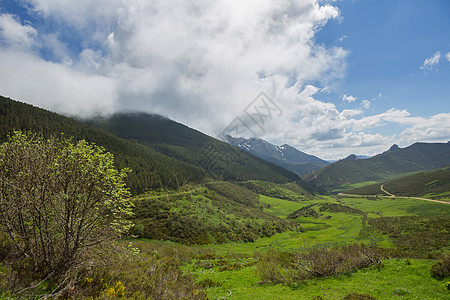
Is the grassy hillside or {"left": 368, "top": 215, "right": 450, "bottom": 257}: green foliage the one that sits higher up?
the grassy hillside

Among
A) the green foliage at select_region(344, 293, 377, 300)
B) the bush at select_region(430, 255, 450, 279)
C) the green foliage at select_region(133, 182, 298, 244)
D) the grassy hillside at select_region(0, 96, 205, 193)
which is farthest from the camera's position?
the grassy hillside at select_region(0, 96, 205, 193)

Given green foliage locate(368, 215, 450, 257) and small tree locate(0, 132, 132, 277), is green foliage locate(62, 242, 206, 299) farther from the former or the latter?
green foliage locate(368, 215, 450, 257)

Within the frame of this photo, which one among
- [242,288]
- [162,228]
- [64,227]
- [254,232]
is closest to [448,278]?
[242,288]

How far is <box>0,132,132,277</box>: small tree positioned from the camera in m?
8.27

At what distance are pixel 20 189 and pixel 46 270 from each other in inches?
163

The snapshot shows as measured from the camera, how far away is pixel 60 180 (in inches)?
336

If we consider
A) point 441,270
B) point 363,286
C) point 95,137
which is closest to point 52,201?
point 363,286

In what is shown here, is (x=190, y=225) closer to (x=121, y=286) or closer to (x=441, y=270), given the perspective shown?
(x=121, y=286)

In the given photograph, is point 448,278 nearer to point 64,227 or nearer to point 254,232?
point 64,227

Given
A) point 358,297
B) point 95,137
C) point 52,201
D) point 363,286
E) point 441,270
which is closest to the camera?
point 52,201

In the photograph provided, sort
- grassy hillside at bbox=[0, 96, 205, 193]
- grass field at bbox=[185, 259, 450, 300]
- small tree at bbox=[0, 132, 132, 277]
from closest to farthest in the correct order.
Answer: small tree at bbox=[0, 132, 132, 277], grass field at bbox=[185, 259, 450, 300], grassy hillside at bbox=[0, 96, 205, 193]

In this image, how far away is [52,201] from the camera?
27.9 feet

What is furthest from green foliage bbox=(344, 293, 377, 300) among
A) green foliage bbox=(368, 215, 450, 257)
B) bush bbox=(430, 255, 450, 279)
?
green foliage bbox=(368, 215, 450, 257)

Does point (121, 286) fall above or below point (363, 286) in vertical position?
above
